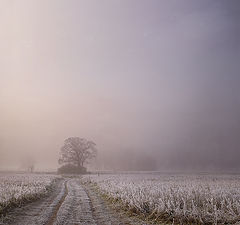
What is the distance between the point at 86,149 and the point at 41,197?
71995 mm

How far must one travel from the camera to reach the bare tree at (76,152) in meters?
90.8

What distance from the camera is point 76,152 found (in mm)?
92250

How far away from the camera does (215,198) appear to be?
1498 centimetres

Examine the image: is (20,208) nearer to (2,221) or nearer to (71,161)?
(2,221)

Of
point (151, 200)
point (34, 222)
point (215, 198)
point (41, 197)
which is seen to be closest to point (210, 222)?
point (151, 200)

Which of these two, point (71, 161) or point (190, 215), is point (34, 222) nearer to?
point (190, 215)

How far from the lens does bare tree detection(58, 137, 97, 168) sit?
90750mm

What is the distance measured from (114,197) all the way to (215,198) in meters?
7.63

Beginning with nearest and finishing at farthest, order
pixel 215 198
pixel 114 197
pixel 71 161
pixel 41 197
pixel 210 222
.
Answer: pixel 210 222
pixel 215 198
pixel 114 197
pixel 41 197
pixel 71 161

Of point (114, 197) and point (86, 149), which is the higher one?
point (86, 149)

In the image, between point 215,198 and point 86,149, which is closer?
point 215,198

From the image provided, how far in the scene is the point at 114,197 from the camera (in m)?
19.0

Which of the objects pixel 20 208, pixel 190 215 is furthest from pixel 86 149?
pixel 190 215

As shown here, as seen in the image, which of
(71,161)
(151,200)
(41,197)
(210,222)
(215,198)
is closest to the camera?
(210,222)
